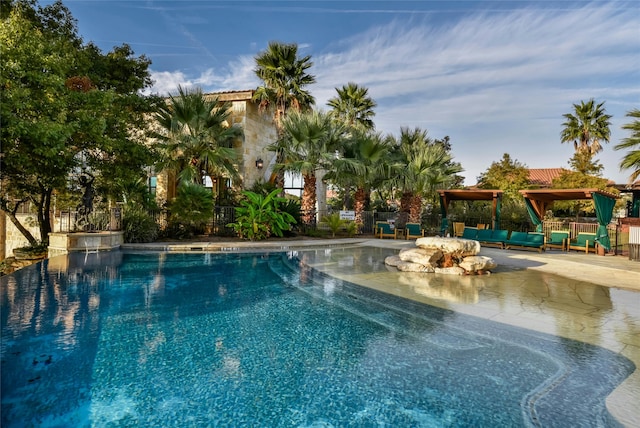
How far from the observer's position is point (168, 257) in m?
10.9

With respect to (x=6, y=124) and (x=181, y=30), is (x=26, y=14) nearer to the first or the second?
(x=181, y=30)

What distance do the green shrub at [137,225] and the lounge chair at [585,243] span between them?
56.1 feet

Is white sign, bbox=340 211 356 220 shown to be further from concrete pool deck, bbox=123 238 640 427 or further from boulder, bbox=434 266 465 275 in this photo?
boulder, bbox=434 266 465 275

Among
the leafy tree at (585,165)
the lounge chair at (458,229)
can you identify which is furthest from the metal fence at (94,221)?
the leafy tree at (585,165)

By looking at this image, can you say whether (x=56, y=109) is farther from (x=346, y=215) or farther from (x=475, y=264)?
(x=346, y=215)

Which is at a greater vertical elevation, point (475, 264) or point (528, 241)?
point (528, 241)

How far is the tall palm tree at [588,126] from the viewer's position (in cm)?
2936

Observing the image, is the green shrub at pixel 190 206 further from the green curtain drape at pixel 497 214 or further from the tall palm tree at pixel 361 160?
the green curtain drape at pixel 497 214

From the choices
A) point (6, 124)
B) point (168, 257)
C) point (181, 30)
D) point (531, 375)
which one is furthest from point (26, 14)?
point (531, 375)

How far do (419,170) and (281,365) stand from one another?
14698mm

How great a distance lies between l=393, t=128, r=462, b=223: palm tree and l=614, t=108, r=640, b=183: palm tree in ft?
21.8

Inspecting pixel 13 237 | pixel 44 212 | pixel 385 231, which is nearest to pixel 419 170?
pixel 385 231

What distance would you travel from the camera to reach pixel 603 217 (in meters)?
12.6

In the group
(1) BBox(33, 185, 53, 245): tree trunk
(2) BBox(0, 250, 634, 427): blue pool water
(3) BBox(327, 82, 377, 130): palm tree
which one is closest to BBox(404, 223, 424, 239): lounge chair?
(3) BBox(327, 82, 377, 130): palm tree
